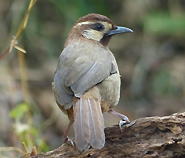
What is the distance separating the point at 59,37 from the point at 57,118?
186 centimetres

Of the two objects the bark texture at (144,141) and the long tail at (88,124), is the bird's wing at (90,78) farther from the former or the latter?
the bark texture at (144,141)

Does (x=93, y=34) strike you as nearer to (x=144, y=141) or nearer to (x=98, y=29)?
(x=98, y=29)

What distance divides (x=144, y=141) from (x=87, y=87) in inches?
29.6

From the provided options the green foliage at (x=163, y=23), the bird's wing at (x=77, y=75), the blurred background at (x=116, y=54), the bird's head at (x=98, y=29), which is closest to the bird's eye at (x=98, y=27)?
the bird's head at (x=98, y=29)

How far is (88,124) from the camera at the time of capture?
361 cm

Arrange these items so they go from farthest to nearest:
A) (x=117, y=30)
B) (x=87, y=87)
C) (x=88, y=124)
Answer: (x=117, y=30), (x=87, y=87), (x=88, y=124)

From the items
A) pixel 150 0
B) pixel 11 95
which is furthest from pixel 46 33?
pixel 150 0

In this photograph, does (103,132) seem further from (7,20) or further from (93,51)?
(7,20)

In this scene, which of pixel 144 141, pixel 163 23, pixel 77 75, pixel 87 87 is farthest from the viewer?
pixel 163 23

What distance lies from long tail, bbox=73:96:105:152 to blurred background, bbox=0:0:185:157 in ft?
Answer: 9.90

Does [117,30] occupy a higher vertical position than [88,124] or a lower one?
higher

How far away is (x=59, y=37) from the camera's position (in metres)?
8.18

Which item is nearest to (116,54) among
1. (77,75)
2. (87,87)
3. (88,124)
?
(77,75)

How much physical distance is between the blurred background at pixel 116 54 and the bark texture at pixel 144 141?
3035mm
